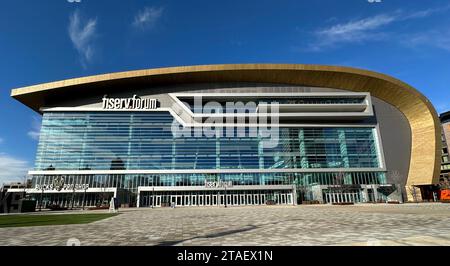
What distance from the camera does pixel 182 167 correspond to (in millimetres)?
55625

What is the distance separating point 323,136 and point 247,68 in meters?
24.2

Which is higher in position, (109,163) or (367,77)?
(367,77)

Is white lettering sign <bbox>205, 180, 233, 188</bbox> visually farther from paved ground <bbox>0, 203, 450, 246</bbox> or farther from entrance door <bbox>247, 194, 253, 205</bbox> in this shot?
paved ground <bbox>0, 203, 450, 246</bbox>

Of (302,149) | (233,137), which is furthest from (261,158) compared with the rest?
(302,149)

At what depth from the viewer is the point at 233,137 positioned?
57812 millimetres

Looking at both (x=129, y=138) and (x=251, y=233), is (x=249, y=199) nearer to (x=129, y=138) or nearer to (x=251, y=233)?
(x=129, y=138)

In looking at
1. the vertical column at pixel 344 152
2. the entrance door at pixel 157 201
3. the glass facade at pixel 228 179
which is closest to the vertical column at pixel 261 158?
the glass facade at pixel 228 179

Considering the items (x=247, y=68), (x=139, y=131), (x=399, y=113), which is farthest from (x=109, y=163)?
(x=399, y=113)

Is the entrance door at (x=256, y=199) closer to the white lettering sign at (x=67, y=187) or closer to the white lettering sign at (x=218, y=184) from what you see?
the white lettering sign at (x=218, y=184)

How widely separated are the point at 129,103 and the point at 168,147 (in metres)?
14.8
